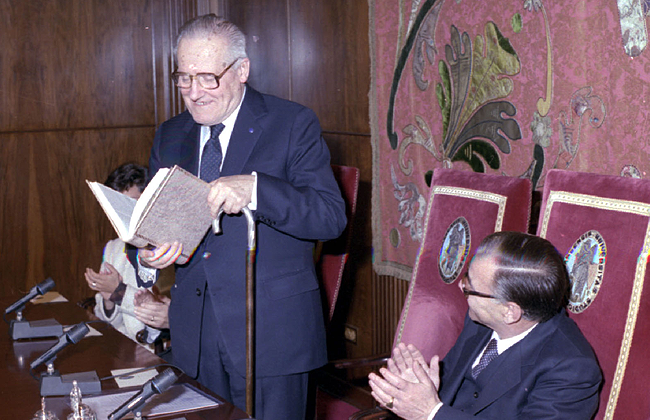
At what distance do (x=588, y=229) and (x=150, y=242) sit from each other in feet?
3.51

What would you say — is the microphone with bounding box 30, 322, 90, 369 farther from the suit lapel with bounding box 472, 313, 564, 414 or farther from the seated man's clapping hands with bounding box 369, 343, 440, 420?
the suit lapel with bounding box 472, 313, 564, 414

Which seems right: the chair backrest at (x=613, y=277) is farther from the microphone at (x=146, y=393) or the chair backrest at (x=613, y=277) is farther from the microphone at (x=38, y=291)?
the microphone at (x=38, y=291)

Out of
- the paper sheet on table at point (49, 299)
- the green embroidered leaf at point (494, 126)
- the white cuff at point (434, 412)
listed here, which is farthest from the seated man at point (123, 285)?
the green embroidered leaf at point (494, 126)

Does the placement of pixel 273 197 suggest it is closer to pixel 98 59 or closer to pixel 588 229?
pixel 588 229

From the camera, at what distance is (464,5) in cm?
Result: 272

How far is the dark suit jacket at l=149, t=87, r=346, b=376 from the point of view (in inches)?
72.0

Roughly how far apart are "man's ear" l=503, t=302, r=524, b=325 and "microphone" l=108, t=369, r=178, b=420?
2.60 ft

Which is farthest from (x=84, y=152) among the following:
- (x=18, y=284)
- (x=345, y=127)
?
(x=345, y=127)

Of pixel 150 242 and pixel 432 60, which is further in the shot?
pixel 432 60

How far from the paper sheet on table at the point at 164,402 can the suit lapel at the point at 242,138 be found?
57cm

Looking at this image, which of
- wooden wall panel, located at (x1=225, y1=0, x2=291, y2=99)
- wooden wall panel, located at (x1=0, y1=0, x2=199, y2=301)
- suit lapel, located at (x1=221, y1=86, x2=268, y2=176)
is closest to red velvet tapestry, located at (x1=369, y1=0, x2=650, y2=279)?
wooden wall panel, located at (x1=225, y1=0, x2=291, y2=99)

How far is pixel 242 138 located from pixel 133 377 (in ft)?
2.18

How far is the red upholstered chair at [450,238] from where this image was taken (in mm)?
2070

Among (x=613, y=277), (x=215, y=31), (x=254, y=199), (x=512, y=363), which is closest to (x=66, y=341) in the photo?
(x=254, y=199)
